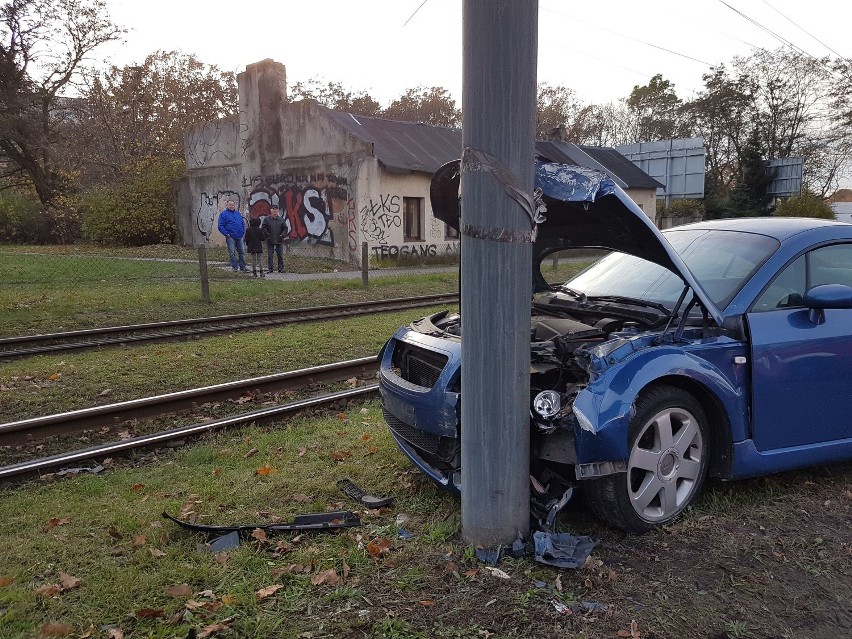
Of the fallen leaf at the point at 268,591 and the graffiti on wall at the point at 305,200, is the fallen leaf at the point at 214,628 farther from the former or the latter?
the graffiti on wall at the point at 305,200

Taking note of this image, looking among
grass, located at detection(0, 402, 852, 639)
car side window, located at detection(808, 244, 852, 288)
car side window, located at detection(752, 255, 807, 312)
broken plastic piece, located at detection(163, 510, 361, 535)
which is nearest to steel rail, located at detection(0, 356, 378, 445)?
grass, located at detection(0, 402, 852, 639)

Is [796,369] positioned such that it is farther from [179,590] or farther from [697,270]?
[179,590]

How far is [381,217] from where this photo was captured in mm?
24922

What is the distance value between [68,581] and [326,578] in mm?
1213

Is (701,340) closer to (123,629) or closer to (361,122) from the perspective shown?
(123,629)

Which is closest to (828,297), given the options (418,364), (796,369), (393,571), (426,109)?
(796,369)

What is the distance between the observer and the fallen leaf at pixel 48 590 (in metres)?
3.08

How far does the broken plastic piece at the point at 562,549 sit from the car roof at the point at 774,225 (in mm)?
2338

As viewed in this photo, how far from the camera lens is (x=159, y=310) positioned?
41.2 ft

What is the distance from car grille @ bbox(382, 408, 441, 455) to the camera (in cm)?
386

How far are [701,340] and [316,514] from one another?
233 centimetres

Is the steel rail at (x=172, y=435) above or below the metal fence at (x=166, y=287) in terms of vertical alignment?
below

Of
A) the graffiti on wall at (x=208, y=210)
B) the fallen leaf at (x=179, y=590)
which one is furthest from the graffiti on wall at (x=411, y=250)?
the fallen leaf at (x=179, y=590)

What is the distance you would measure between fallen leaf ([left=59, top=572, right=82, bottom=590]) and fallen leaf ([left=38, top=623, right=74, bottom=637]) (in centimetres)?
34
